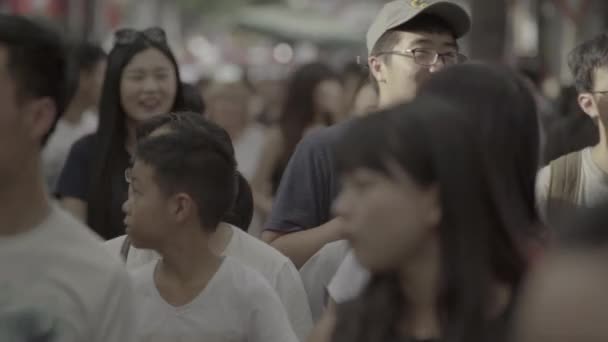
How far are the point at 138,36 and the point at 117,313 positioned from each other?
14.5 feet

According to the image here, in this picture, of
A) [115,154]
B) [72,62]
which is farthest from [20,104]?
[115,154]

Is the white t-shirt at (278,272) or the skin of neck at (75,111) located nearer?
the white t-shirt at (278,272)

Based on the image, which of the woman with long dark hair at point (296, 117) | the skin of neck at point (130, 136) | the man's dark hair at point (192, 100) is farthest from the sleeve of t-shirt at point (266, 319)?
the woman with long dark hair at point (296, 117)

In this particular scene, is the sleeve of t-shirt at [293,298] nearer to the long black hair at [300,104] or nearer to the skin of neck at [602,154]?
the skin of neck at [602,154]

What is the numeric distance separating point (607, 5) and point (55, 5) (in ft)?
33.3

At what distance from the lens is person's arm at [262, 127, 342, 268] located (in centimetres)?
658

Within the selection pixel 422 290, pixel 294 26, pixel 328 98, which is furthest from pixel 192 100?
pixel 294 26

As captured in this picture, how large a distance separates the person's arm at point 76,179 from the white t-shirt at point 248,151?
192 inches

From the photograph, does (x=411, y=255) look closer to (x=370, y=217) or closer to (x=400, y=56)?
(x=370, y=217)

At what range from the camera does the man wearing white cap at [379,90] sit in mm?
6586

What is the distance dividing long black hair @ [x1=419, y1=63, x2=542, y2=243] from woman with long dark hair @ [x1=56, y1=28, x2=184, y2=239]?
3.61 m

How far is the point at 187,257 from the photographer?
220 inches

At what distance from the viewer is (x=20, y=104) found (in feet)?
14.7

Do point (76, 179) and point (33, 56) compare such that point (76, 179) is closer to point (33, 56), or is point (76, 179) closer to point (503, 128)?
point (33, 56)
